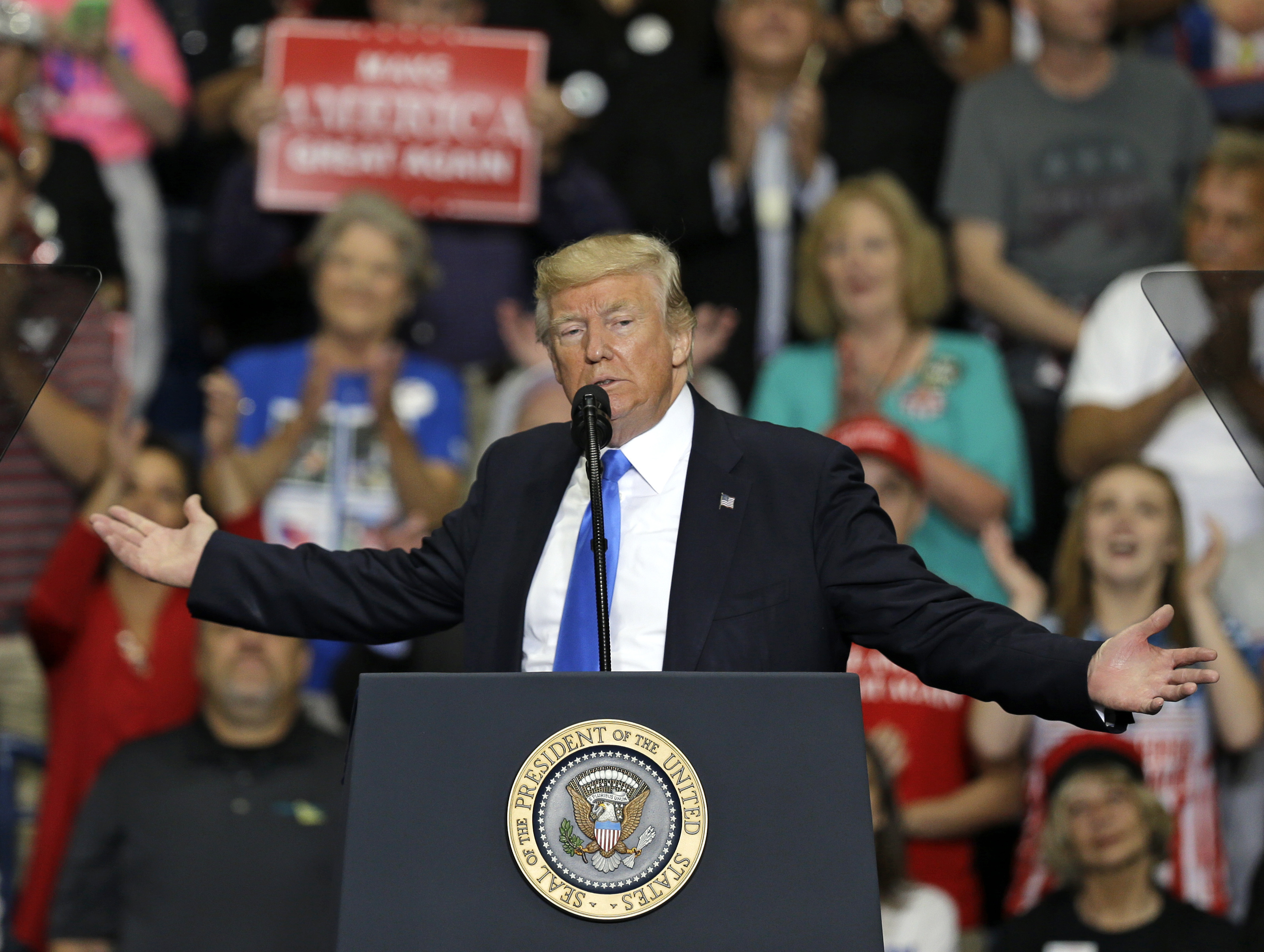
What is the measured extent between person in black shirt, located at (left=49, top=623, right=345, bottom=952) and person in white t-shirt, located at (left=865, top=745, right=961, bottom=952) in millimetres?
1268

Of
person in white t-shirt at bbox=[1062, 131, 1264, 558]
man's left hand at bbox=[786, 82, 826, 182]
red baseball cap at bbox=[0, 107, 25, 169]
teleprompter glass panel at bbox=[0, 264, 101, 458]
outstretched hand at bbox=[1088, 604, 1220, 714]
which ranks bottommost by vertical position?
outstretched hand at bbox=[1088, 604, 1220, 714]

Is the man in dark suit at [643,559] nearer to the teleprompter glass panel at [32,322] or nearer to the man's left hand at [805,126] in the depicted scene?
the teleprompter glass panel at [32,322]

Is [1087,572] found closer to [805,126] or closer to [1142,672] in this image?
[805,126]

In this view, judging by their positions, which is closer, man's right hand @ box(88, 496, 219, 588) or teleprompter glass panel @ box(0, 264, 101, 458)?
teleprompter glass panel @ box(0, 264, 101, 458)

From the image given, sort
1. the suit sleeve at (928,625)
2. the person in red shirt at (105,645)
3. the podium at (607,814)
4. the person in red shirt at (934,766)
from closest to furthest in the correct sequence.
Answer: the podium at (607,814)
the suit sleeve at (928,625)
the person in red shirt at (934,766)
the person in red shirt at (105,645)

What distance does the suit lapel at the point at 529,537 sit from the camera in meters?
2.27

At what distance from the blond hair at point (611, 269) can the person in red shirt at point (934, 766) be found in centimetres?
185

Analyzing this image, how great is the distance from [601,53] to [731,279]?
1042 millimetres

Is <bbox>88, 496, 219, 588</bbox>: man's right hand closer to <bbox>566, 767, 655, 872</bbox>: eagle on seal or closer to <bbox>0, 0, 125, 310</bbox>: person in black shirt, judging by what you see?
<bbox>566, 767, 655, 872</bbox>: eagle on seal

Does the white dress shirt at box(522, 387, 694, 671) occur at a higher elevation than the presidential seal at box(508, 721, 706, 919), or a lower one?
higher

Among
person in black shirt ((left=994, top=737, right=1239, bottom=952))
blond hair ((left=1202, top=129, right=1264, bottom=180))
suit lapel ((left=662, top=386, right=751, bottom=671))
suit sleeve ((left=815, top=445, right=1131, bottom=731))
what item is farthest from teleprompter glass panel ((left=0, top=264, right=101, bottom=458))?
blond hair ((left=1202, top=129, right=1264, bottom=180))

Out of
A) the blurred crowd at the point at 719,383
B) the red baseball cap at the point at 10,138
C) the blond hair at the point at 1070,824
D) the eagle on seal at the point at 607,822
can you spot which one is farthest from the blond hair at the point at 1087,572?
the red baseball cap at the point at 10,138

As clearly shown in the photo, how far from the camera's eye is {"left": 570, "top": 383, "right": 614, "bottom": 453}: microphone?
2.12 metres

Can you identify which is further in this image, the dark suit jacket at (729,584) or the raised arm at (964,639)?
the dark suit jacket at (729,584)
